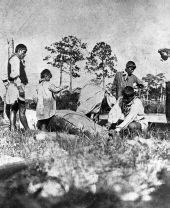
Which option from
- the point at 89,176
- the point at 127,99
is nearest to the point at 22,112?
the point at 127,99

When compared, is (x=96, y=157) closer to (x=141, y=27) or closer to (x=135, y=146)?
(x=135, y=146)

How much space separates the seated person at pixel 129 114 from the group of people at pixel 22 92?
2.77 feet

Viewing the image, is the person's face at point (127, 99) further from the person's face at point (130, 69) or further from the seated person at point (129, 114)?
the person's face at point (130, 69)

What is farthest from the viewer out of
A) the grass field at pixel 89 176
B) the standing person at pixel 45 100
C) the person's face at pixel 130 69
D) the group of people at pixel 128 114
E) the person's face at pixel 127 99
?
the person's face at pixel 130 69

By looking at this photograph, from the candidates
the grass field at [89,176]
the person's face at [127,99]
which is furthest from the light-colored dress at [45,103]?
the grass field at [89,176]

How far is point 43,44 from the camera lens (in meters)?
8.90

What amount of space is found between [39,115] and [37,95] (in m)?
0.29

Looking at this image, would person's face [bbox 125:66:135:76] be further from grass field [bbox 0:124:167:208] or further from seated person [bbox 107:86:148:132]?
grass field [bbox 0:124:167:208]

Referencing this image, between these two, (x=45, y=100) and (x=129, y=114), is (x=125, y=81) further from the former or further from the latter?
(x=129, y=114)

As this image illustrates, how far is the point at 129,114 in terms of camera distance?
5195 mm

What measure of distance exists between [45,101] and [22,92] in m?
0.41

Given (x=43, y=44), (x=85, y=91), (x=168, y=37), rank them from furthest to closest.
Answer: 1. (x=43, y=44)
2. (x=168, y=37)
3. (x=85, y=91)

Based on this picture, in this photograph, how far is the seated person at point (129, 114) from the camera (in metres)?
5.13

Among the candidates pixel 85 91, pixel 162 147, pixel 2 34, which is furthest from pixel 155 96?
pixel 162 147
